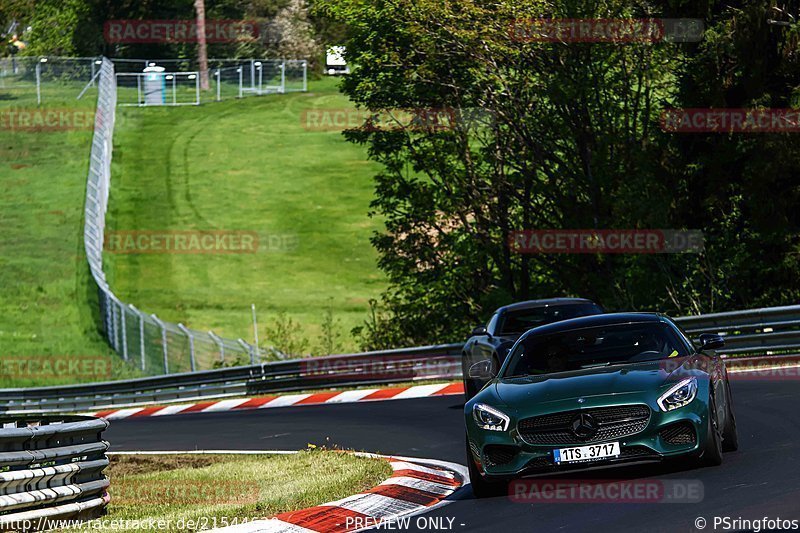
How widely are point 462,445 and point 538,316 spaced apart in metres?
3.63

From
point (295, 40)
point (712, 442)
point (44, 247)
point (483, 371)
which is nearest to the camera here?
point (712, 442)

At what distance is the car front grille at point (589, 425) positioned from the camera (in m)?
10.0

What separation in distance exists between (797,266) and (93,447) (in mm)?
19557

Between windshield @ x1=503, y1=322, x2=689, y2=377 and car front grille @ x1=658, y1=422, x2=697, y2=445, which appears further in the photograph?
windshield @ x1=503, y1=322, x2=689, y2=377

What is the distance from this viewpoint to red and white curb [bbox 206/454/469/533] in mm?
9453

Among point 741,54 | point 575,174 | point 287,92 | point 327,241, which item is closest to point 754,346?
point 741,54

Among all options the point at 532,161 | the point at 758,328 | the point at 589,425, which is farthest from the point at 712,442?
the point at 532,161

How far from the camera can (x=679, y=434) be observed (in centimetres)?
1005

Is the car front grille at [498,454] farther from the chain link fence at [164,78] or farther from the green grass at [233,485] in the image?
the chain link fence at [164,78]

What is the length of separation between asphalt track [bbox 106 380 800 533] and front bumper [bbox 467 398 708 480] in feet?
0.87

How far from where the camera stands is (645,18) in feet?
106

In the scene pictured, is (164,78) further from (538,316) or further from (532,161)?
(538,316)

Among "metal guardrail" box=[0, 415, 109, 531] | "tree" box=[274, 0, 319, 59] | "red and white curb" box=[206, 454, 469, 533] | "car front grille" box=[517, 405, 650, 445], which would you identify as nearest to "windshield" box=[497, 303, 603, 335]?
"red and white curb" box=[206, 454, 469, 533]

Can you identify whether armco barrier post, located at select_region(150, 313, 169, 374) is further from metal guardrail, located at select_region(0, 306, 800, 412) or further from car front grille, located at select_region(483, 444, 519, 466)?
car front grille, located at select_region(483, 444, 519, 466)
